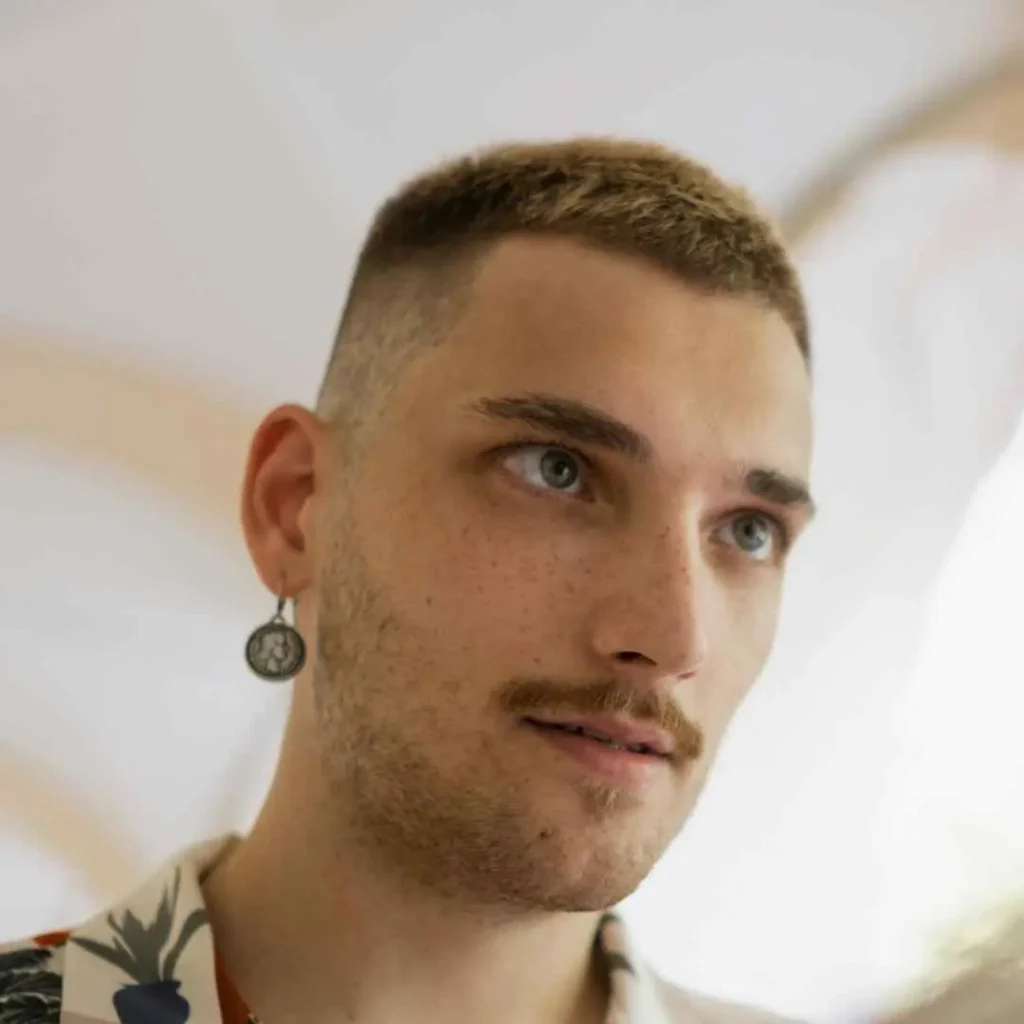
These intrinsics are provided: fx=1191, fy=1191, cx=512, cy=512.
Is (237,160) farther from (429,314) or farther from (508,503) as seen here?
(508,503)

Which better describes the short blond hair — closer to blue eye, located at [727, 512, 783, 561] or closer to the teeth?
blue eye, located at [727, 512, 783, 561]

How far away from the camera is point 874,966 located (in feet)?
3.64

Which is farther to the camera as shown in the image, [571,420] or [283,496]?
[283,496]

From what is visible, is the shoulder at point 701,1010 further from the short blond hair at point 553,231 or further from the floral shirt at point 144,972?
the short blond hair at point 553,231

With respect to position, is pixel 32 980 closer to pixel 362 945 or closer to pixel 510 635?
pixel 362 945

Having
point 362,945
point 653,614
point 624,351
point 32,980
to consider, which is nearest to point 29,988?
point 32,980

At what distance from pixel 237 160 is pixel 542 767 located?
2.16 ft

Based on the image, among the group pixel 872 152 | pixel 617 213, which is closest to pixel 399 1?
pixel 617 213

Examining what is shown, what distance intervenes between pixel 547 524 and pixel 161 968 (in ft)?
1.32

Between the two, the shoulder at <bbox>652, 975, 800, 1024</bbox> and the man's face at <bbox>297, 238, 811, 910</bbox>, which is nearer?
the man's face at <bbox>297, 238, 811, 910</bbox>

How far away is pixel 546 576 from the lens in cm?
79

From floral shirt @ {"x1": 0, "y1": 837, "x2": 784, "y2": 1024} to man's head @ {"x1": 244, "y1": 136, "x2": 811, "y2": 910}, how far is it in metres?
0.13

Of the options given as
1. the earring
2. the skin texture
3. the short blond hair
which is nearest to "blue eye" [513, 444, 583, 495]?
the skin texture

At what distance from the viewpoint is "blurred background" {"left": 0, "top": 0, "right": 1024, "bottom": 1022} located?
42.5 inches
